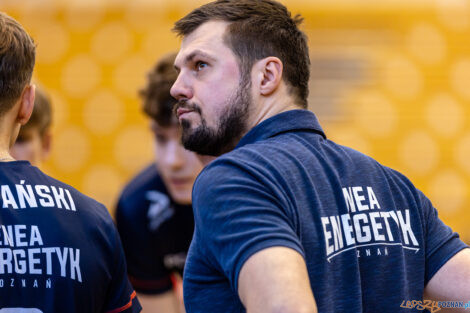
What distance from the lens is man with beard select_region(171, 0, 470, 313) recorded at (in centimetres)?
117

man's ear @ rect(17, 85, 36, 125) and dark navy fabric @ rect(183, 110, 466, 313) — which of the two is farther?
man's ear @ rect(17, 85, 36, 125)

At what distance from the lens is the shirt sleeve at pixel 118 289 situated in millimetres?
1765

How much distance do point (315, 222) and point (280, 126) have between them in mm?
279

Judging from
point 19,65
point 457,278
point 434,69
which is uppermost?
point 434,69

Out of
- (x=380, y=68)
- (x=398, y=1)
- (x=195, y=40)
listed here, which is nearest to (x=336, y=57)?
(x=380, y=68)

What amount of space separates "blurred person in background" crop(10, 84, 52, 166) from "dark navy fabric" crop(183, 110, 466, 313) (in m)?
1.45

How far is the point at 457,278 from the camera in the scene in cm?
154

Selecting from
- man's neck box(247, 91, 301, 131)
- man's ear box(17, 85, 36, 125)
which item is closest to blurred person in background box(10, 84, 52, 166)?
man's ear box(17, 85, 36, 125)

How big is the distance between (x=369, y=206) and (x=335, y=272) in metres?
0.20

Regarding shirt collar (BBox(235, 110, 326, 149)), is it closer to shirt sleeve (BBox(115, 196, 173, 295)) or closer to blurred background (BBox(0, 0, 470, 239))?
shirt sleeve (BBox(115, 196, 173, 295))

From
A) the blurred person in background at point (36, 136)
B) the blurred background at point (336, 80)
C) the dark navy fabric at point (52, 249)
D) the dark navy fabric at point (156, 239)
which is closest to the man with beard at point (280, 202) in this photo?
the dark navy fabric at point (52, 249)

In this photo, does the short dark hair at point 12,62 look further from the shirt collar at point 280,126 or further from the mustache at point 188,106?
the shirt collar at point 280,126

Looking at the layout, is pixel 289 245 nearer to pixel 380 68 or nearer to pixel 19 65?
pixel 19 65

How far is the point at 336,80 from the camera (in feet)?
22.4
